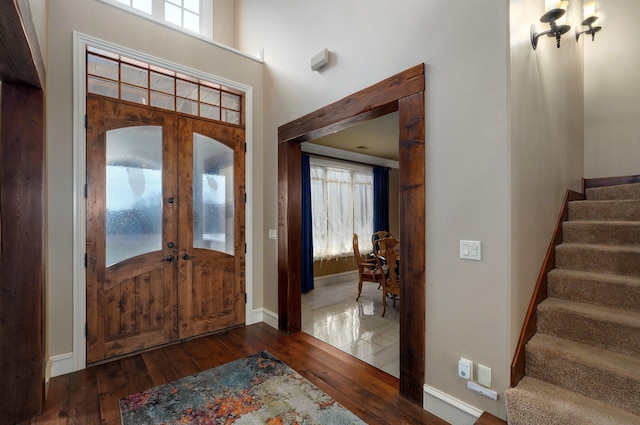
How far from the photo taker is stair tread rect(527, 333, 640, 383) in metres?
1.55

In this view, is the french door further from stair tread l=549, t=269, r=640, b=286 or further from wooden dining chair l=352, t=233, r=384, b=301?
stair tread l=549, t=269, r=640, b=286

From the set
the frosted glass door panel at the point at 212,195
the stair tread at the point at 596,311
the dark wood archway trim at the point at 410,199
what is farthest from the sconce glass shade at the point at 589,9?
the frosted glass door panel at the point at 212,195

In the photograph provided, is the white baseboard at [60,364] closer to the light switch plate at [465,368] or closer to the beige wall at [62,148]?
the beige wall at [62,148]

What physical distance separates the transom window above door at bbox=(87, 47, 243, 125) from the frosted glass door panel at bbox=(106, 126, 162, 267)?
1.15 feet

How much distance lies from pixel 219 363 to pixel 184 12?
4.52 m

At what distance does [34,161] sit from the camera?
1987 millimetres

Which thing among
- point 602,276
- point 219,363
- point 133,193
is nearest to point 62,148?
point 133,193

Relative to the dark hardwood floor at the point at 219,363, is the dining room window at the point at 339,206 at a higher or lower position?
higher

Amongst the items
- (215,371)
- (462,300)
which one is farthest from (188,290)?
(462,300)

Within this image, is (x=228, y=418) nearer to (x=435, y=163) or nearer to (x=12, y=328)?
(x=12, y=328)

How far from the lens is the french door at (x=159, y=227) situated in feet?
8.58

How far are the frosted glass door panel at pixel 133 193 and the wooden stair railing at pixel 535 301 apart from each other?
3.03m

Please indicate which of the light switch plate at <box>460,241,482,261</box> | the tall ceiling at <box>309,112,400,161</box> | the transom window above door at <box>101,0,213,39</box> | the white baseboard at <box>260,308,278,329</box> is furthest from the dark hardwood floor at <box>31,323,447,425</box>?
the transom window above door at <box>101,0,213,39</box>

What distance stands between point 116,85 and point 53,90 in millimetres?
484
